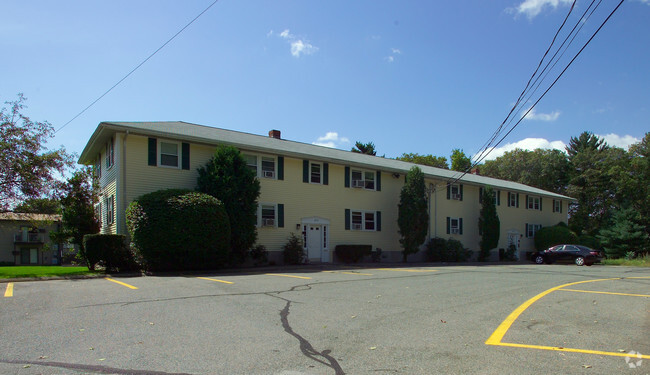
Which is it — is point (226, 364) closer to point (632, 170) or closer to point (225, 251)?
point (225, 251)

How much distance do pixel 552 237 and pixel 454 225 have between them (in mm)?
11395

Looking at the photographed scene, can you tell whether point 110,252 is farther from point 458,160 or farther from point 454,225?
point 458,160

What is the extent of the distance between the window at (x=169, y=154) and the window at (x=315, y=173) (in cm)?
728

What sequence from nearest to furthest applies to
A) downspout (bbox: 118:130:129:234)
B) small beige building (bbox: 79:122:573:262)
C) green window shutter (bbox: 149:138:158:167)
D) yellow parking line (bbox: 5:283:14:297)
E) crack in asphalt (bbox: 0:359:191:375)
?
crack in asphalt (bbox: 0:359:191:375), yellow parking line (bbox: 5:283:14:297), downspout (bbox: 118:130:129:234), small beige building (bbox: 79:122:573:262), green window shutter (bbox: 149:138:158:167)

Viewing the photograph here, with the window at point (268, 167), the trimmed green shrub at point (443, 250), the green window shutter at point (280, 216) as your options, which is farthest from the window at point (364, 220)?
the window at point (268, 167)

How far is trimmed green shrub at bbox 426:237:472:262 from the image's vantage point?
2873cm

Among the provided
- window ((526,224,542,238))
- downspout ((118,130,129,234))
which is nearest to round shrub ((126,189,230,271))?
downspout ((118,130,129,234))

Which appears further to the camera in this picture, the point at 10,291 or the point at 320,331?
the point at 10,291

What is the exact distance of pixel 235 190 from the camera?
19.5m

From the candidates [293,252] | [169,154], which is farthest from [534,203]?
[169,154]

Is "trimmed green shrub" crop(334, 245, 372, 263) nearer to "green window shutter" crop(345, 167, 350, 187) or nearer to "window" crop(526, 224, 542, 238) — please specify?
"green window shutter" crop(345, 167, 350, 187)

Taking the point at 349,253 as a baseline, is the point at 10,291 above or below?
above

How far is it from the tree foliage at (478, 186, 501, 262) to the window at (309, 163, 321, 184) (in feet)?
47.9

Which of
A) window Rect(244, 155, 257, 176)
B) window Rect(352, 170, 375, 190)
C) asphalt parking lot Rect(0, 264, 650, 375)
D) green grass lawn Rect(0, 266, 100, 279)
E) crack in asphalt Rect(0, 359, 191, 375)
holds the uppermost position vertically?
window Rect(244, 155, 257, 176)
